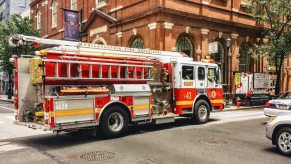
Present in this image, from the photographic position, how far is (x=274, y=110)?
12.5 meters

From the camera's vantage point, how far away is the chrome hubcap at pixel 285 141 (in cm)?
805

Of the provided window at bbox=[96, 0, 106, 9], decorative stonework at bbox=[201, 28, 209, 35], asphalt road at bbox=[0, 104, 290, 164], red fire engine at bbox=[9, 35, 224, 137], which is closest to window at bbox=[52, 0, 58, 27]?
window at bbox=[96, 0, 106, 9]

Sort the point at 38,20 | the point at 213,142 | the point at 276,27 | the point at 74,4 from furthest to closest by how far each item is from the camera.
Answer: the point at 38,20 < the point at 74,4 < the point at 276,27 < the point at 213,142

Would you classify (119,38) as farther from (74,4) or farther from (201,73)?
(201,73)

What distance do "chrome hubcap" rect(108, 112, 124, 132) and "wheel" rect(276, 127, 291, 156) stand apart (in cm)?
509

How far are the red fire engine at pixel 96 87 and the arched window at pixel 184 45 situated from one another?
36.1 ft

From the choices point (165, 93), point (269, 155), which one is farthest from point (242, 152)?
point (165, 93)

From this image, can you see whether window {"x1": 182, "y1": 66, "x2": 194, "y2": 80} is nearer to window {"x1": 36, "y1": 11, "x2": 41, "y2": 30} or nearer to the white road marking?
the white road marking

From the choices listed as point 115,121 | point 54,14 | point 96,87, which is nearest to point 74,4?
point 54,14

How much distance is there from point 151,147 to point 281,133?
3.56 metres

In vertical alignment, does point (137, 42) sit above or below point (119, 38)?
below

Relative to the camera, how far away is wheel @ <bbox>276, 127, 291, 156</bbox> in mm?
8039

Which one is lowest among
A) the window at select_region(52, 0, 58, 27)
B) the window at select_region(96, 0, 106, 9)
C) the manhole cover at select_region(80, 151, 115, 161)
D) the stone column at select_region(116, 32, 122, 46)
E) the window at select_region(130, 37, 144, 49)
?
the manhole cover at select_region(80, 151, 115, 161)

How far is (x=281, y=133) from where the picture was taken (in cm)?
823
